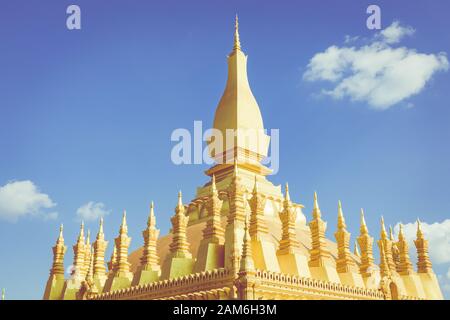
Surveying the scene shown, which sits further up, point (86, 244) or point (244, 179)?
point (244, 179)

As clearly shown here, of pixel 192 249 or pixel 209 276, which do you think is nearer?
pixel 209 276

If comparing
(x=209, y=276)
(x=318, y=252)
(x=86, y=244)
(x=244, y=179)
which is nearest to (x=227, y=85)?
(x=244, y=179)

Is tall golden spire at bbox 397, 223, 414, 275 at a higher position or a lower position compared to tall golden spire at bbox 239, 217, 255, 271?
higher

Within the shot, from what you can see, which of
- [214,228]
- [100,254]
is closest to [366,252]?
[214,228]

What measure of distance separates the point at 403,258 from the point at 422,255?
1.84m

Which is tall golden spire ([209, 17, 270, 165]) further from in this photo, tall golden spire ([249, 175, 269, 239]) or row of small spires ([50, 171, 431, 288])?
tall golden spire ([249, 175, 269, 239])

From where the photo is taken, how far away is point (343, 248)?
90.7ft

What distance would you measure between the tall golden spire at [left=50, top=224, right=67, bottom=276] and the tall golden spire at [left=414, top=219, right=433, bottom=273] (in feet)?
69.8

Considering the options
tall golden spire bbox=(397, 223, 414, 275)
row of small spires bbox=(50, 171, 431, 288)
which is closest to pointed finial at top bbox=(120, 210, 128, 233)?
row of small spires bbox=(50, 171, 431, 288)

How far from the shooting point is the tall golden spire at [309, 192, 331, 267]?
84.3ft

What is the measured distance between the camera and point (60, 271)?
3206cm

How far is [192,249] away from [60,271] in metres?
9.24
